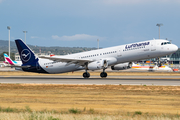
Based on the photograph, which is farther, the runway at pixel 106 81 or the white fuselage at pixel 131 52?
the white fuselage at pixel 131 52

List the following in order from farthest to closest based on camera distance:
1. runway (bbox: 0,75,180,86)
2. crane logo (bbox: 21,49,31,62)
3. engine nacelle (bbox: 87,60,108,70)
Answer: crane logo (bbox: 21,49,31,62) → engine nacelle (bbox: 87,60,108,70) → runway (bbox: 0,75,180,86)

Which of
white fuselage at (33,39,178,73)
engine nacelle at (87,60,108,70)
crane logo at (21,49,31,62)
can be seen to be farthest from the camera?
crane logo at (21,49,31,62)

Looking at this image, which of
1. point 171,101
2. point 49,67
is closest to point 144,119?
point 171,101

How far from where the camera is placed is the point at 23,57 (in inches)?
2168

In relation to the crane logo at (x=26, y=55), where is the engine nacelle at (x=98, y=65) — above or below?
below

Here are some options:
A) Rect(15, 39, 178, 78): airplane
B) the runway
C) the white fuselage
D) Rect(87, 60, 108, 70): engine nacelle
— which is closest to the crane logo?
Rect(15, 39, 178, 78): airplane

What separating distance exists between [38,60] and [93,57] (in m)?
12.1

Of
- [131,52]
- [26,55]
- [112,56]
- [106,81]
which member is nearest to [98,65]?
[112,56]

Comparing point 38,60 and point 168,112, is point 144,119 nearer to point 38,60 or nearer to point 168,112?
point 168,112

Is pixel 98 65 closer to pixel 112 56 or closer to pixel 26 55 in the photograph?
pixel 112 56

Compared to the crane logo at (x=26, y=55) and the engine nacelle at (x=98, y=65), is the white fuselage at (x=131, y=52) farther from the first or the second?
the crane logo at (x=26, y=55)

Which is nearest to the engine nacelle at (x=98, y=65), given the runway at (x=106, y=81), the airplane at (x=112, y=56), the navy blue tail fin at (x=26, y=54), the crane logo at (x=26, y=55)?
the airplane at (x=112, y=56)

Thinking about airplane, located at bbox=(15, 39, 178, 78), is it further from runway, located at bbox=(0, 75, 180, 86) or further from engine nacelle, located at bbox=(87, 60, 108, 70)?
runway, located at bbox=(0, 75, 180, 86)

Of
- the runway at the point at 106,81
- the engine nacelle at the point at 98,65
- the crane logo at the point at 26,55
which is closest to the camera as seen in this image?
the runway at the point at 106,81
